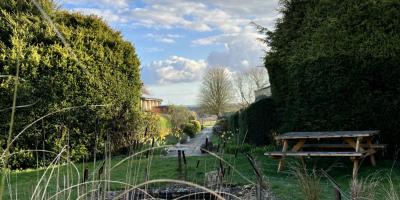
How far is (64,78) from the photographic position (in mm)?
9695

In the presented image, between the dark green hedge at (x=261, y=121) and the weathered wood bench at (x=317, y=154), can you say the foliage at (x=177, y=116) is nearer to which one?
the dark green hedge at (x=261, y=121)

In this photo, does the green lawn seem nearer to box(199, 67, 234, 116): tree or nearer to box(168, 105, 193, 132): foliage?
box(168, 105, 193, 132): foliage

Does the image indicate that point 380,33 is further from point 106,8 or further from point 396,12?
point 106,8

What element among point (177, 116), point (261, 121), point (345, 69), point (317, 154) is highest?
point (345, 69)

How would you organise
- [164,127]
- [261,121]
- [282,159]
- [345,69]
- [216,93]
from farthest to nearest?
[216,93] → [164,127] → [261,121] → [345,69] → [282,159]

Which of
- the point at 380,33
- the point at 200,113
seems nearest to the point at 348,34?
the point at 380,33

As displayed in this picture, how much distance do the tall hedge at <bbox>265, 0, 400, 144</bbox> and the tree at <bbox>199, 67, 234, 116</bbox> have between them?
23139 millimetres

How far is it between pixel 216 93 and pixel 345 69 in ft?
81.4

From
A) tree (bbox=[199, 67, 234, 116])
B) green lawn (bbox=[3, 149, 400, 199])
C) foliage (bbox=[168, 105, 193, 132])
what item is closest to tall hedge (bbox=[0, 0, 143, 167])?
green lawn (bbox=[3, 149, 400, 199])

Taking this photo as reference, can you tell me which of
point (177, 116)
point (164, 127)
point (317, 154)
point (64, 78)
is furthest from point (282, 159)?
point (177, 116)

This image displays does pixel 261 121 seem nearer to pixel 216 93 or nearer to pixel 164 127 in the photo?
pixel 164 127

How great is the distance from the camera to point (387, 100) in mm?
7891

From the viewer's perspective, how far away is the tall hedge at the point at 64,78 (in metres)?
9.22

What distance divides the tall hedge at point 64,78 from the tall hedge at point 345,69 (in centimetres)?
415
